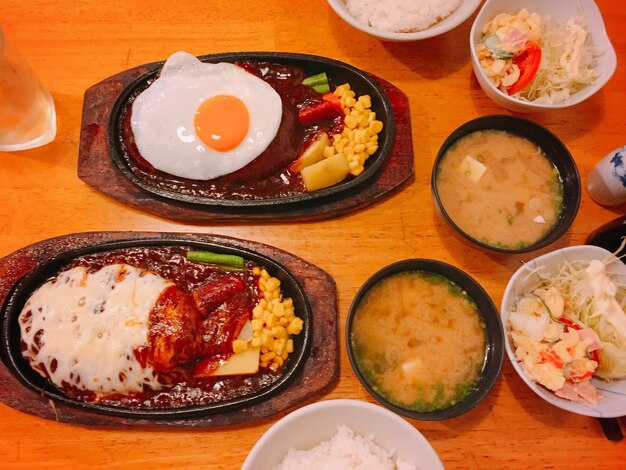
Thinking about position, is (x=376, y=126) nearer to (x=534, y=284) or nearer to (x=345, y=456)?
(x=534, y=284)

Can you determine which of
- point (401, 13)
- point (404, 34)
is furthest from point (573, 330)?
point (401, 13)

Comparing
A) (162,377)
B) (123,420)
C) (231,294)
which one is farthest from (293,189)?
(123,420)

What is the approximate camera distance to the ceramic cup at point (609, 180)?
2.52 metres

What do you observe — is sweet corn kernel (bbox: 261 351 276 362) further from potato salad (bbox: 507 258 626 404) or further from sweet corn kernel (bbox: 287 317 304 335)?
potato salad (bbox: 507 258 626 404)

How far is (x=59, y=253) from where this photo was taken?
2363mm

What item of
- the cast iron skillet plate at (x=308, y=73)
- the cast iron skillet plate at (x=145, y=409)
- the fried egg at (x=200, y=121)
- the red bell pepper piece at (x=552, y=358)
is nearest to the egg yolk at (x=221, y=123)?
the fried egg at (x=200, y=121)

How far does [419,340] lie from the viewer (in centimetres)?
230

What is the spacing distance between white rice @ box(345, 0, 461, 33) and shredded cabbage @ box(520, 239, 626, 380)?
147 centimetres

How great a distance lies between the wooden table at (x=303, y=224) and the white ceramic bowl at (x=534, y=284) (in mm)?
220

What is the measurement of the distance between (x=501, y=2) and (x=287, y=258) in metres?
1.82

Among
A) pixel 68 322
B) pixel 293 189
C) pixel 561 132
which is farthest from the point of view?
pixel 561 132

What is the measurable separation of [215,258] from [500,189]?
1.49 m

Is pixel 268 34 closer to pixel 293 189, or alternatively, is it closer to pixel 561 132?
pixel 293 189

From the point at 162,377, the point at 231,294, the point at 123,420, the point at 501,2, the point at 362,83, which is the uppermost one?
the point at 501,2
